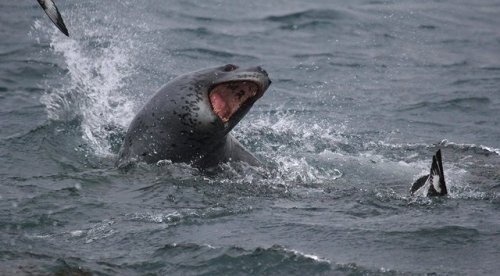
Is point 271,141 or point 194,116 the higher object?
point 194,116

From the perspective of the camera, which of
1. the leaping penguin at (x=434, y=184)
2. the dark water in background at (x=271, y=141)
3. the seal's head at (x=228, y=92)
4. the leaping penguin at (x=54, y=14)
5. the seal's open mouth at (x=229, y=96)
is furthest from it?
the leaping penguin at (x=54, y=14)

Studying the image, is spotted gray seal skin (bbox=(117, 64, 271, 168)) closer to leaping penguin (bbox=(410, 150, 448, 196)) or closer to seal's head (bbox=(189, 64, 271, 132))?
seal's head (bbox=(189, 64, 271, 132))

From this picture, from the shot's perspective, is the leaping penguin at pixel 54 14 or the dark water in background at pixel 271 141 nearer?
the dark water in background at pixel 271 141

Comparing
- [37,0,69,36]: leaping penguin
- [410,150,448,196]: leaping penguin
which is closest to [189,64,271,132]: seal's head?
[37,0,69,36]: leaping penguin

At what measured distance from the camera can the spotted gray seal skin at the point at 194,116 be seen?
7.60 m

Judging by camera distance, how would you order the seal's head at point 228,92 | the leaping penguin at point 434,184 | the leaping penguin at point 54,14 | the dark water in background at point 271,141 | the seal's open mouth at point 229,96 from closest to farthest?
the dark water in background at point 271,141 < the leaping penguin at point 434,184 < the seal's head at point 228,92 < the seal's open mouth at point 229,96 < the leaping penguin at point 54,14

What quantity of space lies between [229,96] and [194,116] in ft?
1.24

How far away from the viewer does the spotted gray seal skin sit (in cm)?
760

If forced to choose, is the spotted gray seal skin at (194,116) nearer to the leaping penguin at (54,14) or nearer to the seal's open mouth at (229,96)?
the seal's open mouth at (229,96)

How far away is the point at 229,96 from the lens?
7766 millimetres

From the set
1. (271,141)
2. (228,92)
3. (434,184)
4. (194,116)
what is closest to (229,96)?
(228,92)

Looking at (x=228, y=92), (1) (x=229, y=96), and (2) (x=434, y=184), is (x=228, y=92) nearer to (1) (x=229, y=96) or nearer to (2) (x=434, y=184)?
(1) (x=229, y=96)

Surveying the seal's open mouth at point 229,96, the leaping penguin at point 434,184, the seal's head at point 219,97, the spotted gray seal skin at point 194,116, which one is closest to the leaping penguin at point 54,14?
the spotted gray seal skin at point 194,116

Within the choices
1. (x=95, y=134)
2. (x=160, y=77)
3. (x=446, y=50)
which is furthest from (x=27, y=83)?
(x=446, y=50)
